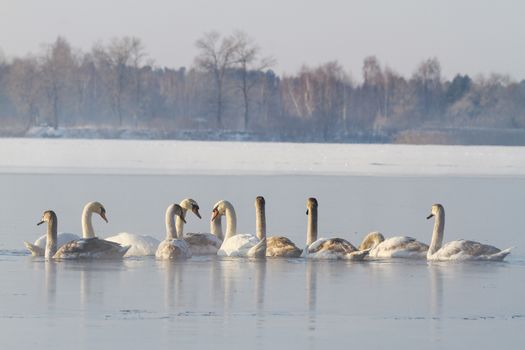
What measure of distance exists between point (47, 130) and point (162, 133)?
26.7ft

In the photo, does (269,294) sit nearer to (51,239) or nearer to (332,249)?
(332,249)

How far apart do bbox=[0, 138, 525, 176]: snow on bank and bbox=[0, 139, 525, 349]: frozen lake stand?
25.1 feet

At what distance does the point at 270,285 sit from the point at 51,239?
276cm

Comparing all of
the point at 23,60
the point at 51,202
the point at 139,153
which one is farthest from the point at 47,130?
the point at 51,202

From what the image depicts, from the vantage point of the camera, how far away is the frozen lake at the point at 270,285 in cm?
860

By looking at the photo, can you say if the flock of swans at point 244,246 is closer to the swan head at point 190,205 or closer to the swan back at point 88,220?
the swan back at point 88,220

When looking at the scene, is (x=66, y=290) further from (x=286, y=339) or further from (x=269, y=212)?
(x=269, y=212)

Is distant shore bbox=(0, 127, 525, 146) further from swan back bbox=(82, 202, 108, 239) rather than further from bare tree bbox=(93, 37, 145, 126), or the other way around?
swan back bbox=(82, 202, 108, 239)

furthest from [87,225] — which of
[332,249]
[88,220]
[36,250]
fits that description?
[332,249]

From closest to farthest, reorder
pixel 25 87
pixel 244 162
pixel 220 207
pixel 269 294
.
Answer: pixel 269 294 → pixel 220 207 → pixel 244 162 → pixel 25 87

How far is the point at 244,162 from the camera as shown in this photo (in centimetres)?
3675

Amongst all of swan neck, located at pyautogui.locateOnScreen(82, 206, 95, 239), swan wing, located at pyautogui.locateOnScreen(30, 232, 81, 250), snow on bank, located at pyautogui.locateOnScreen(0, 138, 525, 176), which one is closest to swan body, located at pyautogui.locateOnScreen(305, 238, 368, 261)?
swan neck, located at pyautogui.locateOnScreen(82, 206, 95, 239)

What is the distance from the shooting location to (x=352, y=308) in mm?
9789

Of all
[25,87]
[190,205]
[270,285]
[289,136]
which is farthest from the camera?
[25,87]
